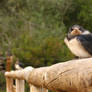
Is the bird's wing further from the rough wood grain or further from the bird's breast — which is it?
the rough wood grain

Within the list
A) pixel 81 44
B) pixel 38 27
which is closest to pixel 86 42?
pixel 81 44

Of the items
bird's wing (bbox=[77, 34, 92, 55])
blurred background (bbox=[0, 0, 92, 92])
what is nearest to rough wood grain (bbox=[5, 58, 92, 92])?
bird's wing (bbox=[77, 34, 92, 55])

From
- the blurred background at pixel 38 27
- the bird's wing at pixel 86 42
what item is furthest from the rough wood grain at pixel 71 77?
the blurred background at pixel 38 27

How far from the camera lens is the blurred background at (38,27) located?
803 cm

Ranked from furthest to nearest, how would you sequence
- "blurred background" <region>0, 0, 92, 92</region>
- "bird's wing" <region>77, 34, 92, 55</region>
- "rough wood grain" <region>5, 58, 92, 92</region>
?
"blurred background" <region>0, 0, 92, 92</region>
"bird's wing" <region>77, 34, 92, 55</region>
"rough wood grain" <region>5, 58, 92, 92</region>

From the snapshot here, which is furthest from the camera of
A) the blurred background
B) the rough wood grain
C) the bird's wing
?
the blurred background

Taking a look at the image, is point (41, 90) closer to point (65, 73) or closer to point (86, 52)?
point (65, 73)

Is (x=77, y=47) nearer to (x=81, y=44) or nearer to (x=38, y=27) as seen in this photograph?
(x=81, y=44)

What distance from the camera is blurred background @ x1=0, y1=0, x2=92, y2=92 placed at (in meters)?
8.03

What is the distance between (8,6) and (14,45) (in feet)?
5.43

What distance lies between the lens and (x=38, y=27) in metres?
11.0

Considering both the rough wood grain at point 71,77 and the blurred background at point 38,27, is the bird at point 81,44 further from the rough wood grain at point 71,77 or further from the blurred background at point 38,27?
the blurred background at point 38,27

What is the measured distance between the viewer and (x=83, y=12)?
13984mm

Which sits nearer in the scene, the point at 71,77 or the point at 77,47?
the point at 71,77
